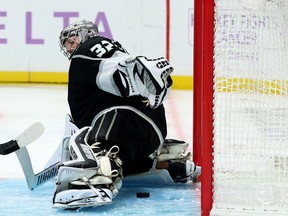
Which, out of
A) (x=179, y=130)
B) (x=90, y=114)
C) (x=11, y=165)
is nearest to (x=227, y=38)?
(x=90, y=114)

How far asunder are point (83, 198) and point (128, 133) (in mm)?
349

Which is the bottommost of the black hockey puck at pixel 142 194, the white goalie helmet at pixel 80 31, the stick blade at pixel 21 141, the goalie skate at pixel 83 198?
the black hockey puck at pixel 142 194

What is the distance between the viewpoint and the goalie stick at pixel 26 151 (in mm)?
2718

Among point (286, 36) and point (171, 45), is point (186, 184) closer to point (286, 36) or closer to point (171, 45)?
point (286, 36)

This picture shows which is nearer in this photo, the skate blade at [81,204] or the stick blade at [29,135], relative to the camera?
the skate blade at [81,204]

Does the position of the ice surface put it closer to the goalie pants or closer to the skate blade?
the skate blade

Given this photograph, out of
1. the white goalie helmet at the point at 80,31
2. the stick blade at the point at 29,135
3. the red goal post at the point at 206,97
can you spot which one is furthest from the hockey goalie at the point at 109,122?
the red goal post at the point at 206,97

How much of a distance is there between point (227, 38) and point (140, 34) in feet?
15.0

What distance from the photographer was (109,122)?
2.66 metres

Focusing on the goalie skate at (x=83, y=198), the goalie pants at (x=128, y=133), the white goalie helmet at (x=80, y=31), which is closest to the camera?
the goalie skate at (x=83, y=198)

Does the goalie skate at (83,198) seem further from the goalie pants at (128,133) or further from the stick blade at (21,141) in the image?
the stick blade at (21,141)

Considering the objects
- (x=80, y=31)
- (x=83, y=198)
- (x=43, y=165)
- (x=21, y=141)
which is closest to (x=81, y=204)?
(x=83, y=198)

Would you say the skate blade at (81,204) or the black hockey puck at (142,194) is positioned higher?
the skate blade at (81,204)

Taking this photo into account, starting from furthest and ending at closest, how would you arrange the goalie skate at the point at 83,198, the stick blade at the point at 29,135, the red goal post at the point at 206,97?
the stick blade at the point at 29,135 → the goalie skate at the point at 83,198 → the red goal post at the point at 206,97
